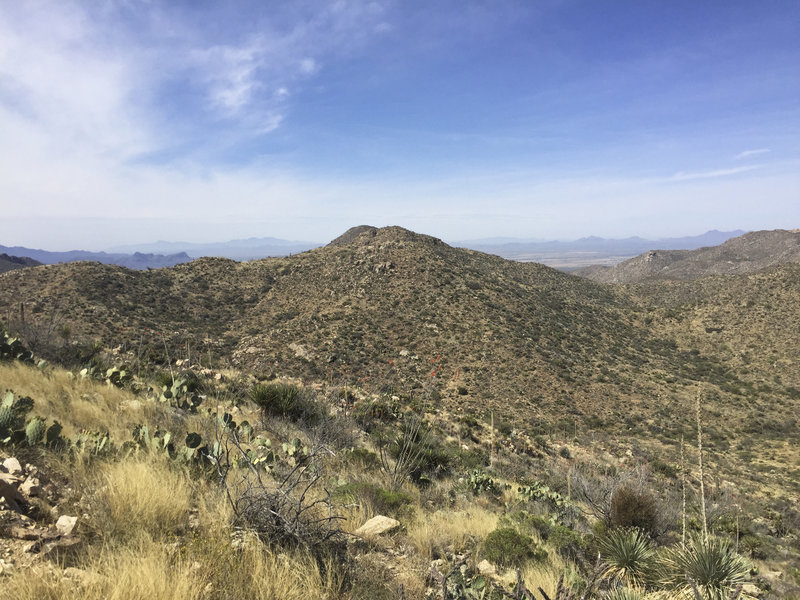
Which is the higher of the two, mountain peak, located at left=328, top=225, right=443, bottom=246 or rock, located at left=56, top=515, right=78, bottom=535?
mountain peak, located at left=328, top=225, right=443, bottom=246

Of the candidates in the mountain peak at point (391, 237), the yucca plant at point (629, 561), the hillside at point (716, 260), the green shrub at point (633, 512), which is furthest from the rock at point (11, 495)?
the hillside at point (716, 260)

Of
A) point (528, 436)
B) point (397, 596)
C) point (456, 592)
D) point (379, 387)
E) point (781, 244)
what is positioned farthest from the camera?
point (781, 244)

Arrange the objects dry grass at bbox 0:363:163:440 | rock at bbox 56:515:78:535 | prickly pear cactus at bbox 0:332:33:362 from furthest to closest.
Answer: prickly pear cactus at bbox 0:332:33:362 < dry grass at bbox 0:363:163:440 < rock at bbox 56:515:78:535

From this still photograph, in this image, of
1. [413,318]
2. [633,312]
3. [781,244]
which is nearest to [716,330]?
[633,312]

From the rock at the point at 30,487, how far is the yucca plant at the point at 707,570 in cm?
598

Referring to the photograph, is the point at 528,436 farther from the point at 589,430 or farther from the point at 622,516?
the point at 622,516

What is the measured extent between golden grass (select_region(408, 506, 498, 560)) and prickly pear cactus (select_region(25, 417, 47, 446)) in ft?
14.5

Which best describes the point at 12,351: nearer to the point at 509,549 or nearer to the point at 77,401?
the point at 77,401

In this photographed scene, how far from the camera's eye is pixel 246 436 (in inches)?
289

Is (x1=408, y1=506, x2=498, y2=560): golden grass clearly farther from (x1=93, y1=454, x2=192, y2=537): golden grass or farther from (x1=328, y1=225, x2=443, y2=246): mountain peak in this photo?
(x1=328, y1=225, x2=443, y2=246): mountain peak

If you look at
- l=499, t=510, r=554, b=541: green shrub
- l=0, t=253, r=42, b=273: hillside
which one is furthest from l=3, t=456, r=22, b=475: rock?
l=0, t=253, r=42, b=273: hillside

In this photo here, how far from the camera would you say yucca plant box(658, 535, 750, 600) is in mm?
3783

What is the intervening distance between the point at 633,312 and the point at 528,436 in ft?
108

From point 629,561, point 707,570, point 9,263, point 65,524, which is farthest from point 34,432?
point 9,263
